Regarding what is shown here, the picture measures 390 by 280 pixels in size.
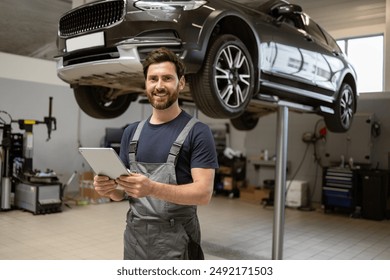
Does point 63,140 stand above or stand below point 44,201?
above

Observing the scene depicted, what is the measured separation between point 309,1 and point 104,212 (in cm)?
262

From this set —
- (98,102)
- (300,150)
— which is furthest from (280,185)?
(300,150)

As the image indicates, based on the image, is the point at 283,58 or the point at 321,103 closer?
the point at 283,58

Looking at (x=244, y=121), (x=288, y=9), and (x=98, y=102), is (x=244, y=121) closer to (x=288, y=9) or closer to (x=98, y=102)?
(x=288, y=9)

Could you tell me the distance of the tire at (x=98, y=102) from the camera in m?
2.55

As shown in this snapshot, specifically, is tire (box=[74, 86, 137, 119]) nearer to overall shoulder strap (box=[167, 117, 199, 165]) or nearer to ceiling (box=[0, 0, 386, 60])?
ceiling (box=[0, 0, 386, 60])

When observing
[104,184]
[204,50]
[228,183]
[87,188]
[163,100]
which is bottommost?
[228,183]

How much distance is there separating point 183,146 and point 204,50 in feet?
3.11

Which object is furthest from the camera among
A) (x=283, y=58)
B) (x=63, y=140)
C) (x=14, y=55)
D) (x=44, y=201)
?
(x=44, y=201)

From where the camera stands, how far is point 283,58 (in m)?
2.62

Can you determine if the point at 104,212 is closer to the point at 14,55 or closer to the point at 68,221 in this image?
the point at 68,221

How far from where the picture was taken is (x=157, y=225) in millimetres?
1175

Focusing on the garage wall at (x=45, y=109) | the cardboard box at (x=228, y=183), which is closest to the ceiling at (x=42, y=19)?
the garage wall at (x=45, y=109)

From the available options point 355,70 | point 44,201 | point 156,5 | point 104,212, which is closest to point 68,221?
point 104,212
